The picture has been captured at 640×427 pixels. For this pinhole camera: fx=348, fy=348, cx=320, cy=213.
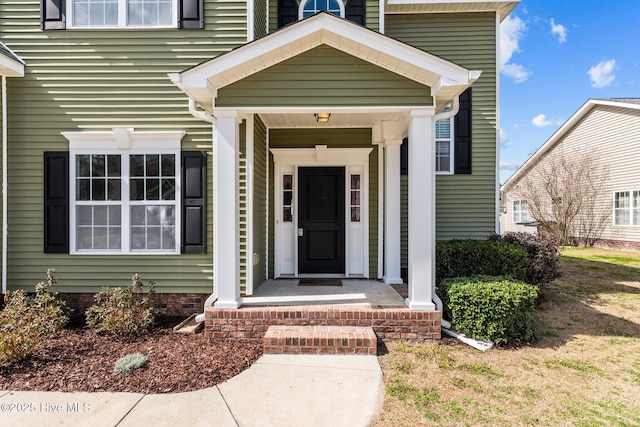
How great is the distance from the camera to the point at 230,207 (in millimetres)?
4082

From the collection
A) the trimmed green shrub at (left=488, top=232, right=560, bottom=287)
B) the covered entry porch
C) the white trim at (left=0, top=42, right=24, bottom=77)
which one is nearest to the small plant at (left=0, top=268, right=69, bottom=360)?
the covered entry porch

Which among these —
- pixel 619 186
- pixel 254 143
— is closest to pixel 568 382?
pixel 254 143

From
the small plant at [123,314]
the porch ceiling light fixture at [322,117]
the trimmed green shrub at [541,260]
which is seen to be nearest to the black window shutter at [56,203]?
the small plant at [123,314]

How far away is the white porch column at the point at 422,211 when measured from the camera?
13.2 ft

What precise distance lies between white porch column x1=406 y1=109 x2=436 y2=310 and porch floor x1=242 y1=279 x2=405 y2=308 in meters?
0.39

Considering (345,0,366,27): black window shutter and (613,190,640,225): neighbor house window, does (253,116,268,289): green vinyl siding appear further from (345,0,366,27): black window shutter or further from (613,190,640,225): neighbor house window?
(613,190,640,225): neighbor house window

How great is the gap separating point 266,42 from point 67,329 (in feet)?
14.0

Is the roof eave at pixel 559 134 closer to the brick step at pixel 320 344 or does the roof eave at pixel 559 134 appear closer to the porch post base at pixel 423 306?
the porch post base at pixel 423 306

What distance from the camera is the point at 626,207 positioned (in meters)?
12.3

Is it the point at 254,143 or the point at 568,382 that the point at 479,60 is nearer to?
the point at 254,143

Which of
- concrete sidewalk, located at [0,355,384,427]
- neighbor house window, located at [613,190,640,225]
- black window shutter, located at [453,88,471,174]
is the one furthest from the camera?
neighbor house window, located at [613,190,640,225]

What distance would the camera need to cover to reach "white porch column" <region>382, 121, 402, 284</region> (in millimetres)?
5539

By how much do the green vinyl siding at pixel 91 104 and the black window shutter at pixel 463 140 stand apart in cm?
434

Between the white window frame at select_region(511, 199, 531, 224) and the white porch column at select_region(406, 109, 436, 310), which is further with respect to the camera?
the white window frame at select_region(511, 199, 531, 224)
